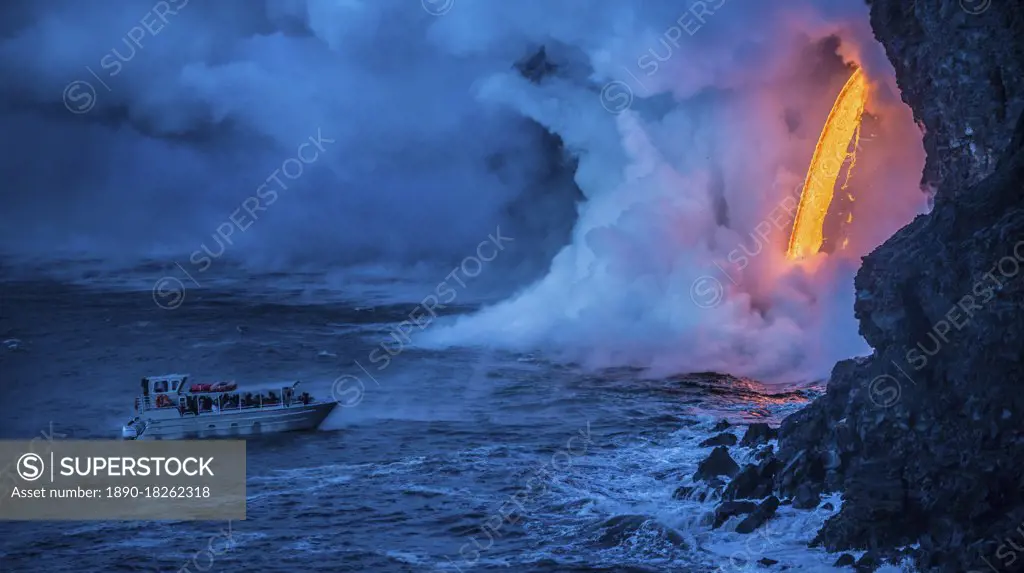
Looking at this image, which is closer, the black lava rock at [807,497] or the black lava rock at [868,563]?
the black lava rock at [868,563]

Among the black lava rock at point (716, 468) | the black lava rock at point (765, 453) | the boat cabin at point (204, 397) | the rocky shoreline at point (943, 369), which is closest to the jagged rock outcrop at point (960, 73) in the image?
the rocky shoreline at point (943, 369)

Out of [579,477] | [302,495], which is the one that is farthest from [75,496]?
[579,477]

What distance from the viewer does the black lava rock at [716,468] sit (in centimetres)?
4153

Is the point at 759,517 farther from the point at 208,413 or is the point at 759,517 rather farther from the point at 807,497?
the point at 208,413

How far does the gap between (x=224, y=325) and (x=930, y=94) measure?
3210 inches

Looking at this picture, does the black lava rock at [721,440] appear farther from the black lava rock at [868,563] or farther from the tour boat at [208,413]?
the tour boat at [208,413]

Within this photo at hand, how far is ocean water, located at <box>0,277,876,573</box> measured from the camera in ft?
120

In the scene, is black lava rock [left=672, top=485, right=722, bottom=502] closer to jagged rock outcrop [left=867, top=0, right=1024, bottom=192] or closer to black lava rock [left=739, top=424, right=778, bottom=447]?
black lava rock [left=739, top=424, right=778, bottom=447]

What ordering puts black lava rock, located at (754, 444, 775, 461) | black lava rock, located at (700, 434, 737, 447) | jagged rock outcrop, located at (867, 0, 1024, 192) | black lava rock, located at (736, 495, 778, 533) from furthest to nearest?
1. black lava rock, located at (700, 434, 737, 447)
2. black lava rock, located at (754, 444, 775, 461)
3. black lava rock, located at (736, 495, 778, 533)
4. jagged rock outcrop, located at (867, 0, 1024, 192)

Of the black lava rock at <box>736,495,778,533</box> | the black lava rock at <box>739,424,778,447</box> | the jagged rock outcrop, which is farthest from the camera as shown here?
the black lava rock at <box>739,424,778,447</box>

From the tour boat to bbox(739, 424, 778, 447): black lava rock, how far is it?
23.0m

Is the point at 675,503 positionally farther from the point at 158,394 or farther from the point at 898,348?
the point at 158,394

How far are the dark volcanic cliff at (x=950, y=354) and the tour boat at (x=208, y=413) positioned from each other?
27.7 meters

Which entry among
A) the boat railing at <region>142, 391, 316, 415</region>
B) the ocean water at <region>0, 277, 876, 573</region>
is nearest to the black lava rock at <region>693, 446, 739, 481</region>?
the ocean water at <region>0, 277, 876, 573</region>
